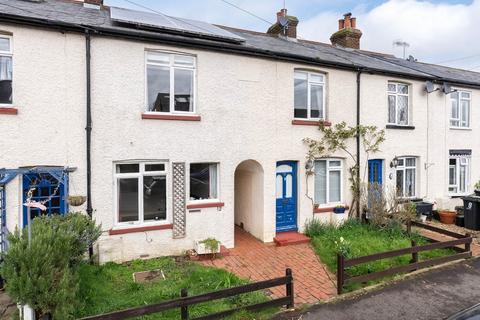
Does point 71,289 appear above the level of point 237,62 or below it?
below

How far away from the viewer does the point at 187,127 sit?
8.99 meters

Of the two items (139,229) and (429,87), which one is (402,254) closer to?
(139,229)

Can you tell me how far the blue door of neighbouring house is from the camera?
12367mm

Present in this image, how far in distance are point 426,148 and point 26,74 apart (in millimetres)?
14252

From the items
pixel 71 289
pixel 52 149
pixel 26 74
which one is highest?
pixel 26 74

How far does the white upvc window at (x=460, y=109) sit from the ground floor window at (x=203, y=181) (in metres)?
11.5

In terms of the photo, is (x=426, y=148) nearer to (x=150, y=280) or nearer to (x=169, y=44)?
(x=169, y=44)

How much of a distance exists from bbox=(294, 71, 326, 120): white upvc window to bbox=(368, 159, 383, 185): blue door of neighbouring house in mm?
2981

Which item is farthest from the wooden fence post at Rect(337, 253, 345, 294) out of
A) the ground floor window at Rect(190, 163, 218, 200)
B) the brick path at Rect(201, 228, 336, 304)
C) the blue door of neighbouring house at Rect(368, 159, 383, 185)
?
the blue door of neighbouring house at Rect(368, 159, 383, 185)

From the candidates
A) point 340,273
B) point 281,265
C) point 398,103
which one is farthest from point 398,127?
point 340,273

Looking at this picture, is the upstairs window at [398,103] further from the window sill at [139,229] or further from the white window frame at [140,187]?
the window sill at [139,229]

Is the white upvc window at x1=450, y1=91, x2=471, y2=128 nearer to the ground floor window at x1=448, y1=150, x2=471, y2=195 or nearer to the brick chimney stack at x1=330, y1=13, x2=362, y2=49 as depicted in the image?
the ground floor window at x1=448, y1=150, x2=471, y2=195

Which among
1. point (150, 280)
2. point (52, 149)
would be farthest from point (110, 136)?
point (150, 280)

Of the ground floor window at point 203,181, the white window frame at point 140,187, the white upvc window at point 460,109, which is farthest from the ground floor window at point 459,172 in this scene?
the white window frame at point 140,187
